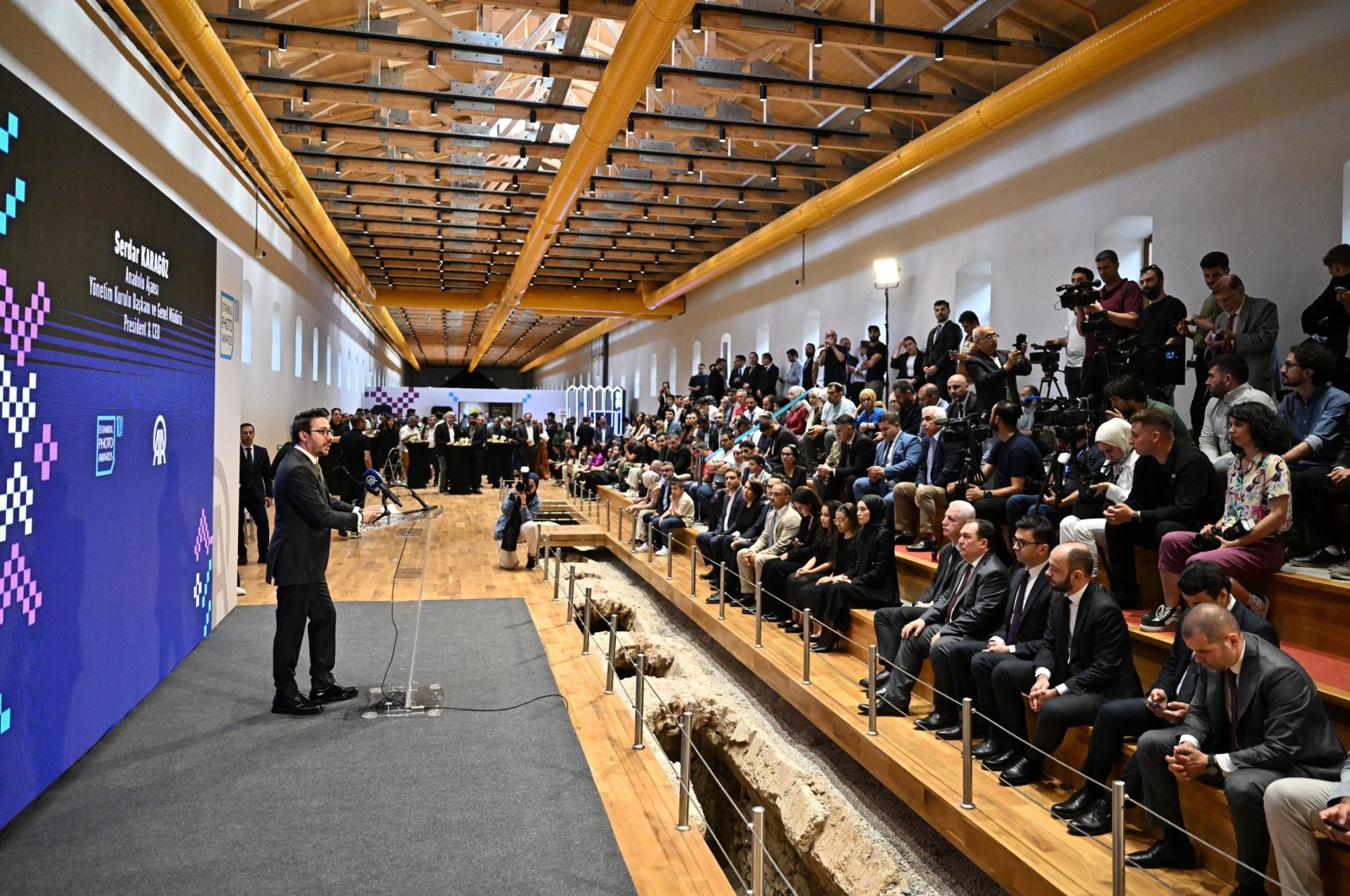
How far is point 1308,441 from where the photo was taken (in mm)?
4688

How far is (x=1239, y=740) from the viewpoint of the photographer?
3281 mm

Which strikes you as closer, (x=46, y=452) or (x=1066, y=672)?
(x=46, y=452)

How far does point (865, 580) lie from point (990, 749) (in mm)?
2022

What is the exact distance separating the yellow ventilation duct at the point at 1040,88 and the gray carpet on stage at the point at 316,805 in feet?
21.4

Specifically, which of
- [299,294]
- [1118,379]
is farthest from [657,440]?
[1118,379]

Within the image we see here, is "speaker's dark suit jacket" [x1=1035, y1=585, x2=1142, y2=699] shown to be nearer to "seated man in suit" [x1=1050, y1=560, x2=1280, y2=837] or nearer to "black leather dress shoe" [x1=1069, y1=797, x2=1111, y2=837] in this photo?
"seated man in suit" [x1=1050, y1=560, x2=1280, y2=837]

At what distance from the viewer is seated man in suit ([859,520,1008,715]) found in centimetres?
498

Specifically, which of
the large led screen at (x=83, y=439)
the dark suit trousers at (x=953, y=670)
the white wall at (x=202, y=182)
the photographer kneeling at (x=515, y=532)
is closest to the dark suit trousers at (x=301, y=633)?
the large led screen at (x=83, y=439)

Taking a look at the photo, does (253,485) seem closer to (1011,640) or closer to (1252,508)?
(1011,640)

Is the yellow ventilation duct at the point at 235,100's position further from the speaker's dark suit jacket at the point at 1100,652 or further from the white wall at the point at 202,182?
the speaker's dark suit jacket at the point at 1100,652

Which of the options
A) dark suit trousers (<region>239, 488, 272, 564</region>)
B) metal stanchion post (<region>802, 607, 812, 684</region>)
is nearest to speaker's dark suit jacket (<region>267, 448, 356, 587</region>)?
metal stanchion post (<region>802, 607, 812, 684</region>)

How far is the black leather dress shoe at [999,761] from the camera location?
4.35m

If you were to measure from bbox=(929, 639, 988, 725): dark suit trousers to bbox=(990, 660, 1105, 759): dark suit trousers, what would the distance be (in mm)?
273

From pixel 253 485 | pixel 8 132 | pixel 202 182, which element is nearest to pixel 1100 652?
pixel 8 132
